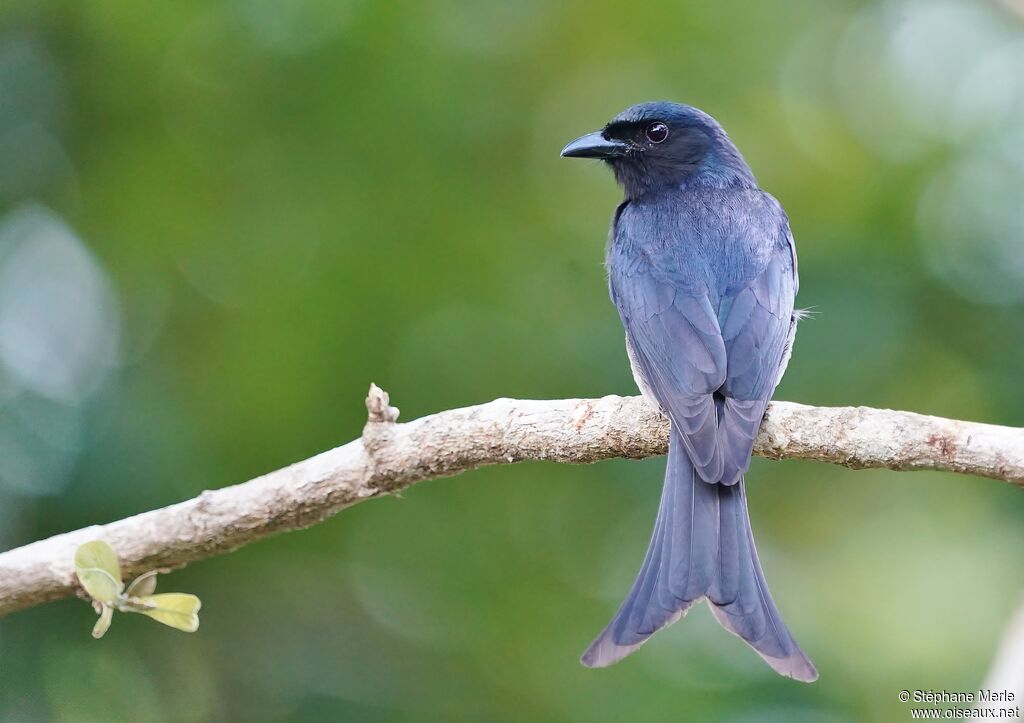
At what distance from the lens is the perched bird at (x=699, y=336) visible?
314 centimetres

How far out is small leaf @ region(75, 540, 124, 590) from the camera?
3059 mm

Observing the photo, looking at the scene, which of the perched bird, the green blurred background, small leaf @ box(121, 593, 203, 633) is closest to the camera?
small leaf @ box(121, 593, 203, 633)

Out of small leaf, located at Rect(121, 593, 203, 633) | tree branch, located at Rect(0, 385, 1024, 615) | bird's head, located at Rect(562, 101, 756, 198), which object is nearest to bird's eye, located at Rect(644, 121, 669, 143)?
bird's head, located at Rect(562, 101, 756, 198)

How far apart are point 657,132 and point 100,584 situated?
8.82ft

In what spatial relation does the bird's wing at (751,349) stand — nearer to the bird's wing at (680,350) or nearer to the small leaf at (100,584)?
the bird's wing at (680,350)

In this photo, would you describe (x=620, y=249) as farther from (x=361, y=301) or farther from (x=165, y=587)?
(x=165, y=587)

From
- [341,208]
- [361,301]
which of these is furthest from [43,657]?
[341,208]

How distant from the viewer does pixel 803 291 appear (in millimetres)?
5043

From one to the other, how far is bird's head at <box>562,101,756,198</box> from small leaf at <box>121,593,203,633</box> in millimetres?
2354

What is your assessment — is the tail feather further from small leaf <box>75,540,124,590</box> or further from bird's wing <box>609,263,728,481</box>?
small leaf <box>75,540,124,590</box>

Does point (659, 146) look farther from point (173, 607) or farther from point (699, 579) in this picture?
point (173, 607)

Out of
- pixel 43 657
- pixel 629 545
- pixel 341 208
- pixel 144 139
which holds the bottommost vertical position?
pixel 43 657

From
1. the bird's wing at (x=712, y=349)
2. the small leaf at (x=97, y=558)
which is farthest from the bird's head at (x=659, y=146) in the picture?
the small leaf at (x=97, y=558)

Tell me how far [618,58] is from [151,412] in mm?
2626
